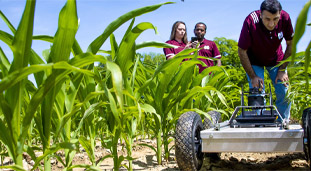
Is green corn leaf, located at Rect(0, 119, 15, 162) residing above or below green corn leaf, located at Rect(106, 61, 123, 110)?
below

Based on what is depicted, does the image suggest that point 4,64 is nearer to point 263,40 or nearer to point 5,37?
point 5,37

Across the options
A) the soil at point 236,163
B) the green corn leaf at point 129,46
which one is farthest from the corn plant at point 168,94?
the green corn leaf at point 129,46

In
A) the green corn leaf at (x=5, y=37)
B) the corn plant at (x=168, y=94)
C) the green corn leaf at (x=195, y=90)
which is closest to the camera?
the green corn leaf at (x=5, y=37)

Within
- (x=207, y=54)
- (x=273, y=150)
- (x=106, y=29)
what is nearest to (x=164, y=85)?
(x=273, y=150)

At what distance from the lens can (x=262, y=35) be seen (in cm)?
320

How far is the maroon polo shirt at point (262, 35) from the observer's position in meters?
3.19

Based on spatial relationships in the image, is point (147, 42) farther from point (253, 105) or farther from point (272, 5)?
point (272, 5)

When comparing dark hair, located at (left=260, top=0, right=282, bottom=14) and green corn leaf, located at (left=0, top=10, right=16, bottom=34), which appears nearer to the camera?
green corn leaf, located at (left=0, top=10, right=16, bottom=34)

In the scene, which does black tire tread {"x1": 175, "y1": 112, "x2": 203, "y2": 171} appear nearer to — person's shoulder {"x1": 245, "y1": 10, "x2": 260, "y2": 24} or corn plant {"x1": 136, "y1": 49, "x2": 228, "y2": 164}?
corn plant {"x1": 136, "y1": 49, "x2": 228, "y2": 164}

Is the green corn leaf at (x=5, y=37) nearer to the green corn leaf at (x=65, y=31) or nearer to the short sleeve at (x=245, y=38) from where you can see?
the green corn leaf at (x=65, y=31)

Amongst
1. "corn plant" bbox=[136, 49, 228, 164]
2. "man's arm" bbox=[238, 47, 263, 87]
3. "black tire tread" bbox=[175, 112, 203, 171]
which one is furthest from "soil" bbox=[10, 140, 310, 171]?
"man's arm" bbox=[238, 47, 263, 87]

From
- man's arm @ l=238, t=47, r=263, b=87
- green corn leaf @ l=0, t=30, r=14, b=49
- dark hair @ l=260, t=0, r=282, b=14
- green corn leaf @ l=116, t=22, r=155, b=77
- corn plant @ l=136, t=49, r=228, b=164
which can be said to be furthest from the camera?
man's arm @ l=238, t=47, r=263, b=87

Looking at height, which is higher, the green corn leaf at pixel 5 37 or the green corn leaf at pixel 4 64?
the green corn leaf at pixel 5 37

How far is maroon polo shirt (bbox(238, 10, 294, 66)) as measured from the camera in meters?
3.19
